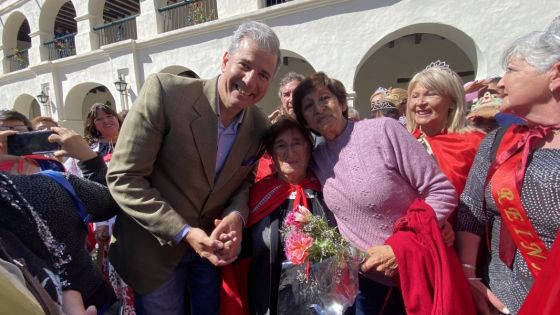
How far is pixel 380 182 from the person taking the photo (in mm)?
1633

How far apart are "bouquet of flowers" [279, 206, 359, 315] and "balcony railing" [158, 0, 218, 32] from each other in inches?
333

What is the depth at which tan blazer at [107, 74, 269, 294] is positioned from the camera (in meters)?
1.60

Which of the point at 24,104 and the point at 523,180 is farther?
the point at 24,104

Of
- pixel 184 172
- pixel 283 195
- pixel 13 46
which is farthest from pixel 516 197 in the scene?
pixel 13 46

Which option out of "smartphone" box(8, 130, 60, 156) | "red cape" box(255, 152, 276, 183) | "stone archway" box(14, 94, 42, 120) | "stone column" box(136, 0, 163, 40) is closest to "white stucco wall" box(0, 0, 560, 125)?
"stone column" box(136, 0, 163, 40)

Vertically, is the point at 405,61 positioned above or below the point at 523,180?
above

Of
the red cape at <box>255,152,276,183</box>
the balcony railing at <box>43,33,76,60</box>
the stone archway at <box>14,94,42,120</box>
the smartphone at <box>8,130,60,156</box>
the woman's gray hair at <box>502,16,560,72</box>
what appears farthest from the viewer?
the stone archway at <box>14,94,42,120</box>

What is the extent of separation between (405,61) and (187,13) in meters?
6.25

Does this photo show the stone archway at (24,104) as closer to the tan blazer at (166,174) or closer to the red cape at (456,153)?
the tan blazer at (166,174)

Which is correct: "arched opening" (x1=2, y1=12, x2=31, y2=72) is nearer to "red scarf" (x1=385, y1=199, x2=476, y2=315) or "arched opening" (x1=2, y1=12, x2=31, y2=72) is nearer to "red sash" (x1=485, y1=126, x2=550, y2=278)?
"red scarf" (x1=385, y1=199, x2=476, y2=315)

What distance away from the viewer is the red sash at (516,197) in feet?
4.33

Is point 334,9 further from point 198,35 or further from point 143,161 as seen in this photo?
point 143,161

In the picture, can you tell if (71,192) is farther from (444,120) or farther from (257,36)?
(444,120)

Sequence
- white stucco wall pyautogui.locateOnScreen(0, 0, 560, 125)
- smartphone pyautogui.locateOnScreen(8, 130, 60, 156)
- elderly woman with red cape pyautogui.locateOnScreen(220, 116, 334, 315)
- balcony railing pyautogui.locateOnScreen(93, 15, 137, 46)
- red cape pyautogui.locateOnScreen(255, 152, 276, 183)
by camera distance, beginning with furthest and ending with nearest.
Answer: balcony railing pyautogui.locateOnScreen(93, 15, 137, 46)
white stucco wall pyautogui.locateOnScreen(0, 0, 560, 125)
red cape pyautogui.locateOnScreen(255, 152, 276, 183)
elderly woman with red cape pyautogui.locateOnScreen(220, 116, 334, 315)
smartphone pyautogui.locateOnScreen(8, 130, 60, 156)
